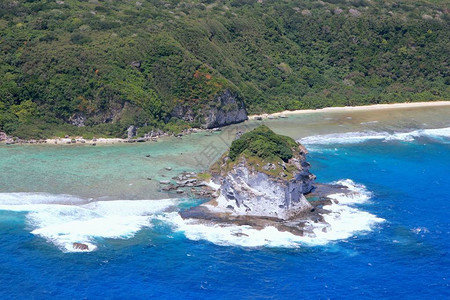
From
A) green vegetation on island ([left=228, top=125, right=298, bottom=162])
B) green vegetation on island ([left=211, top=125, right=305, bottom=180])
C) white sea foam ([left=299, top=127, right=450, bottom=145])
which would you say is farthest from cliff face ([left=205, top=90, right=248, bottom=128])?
green vegetation on island ([left=228, top=125, right=298, bottom=162])

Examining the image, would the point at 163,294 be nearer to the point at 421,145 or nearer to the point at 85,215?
the point at 85,215

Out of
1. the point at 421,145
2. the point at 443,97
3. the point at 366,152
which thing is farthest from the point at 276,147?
the point at 443,97

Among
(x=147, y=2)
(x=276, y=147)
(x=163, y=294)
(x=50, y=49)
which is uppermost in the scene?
(x=147, y=2)

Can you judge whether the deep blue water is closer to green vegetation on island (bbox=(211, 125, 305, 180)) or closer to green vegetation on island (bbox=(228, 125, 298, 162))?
green vegetation on island (bbox=(211, 125, 305, 180))

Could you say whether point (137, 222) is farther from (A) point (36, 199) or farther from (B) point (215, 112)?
(B) point (215, 112)

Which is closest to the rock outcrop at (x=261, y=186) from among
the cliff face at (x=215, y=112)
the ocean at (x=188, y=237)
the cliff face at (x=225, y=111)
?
the ocean at (x=188, y=237)

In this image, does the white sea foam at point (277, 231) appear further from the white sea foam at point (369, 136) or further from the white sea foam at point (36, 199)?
the white sea foam at point (369, 136)
